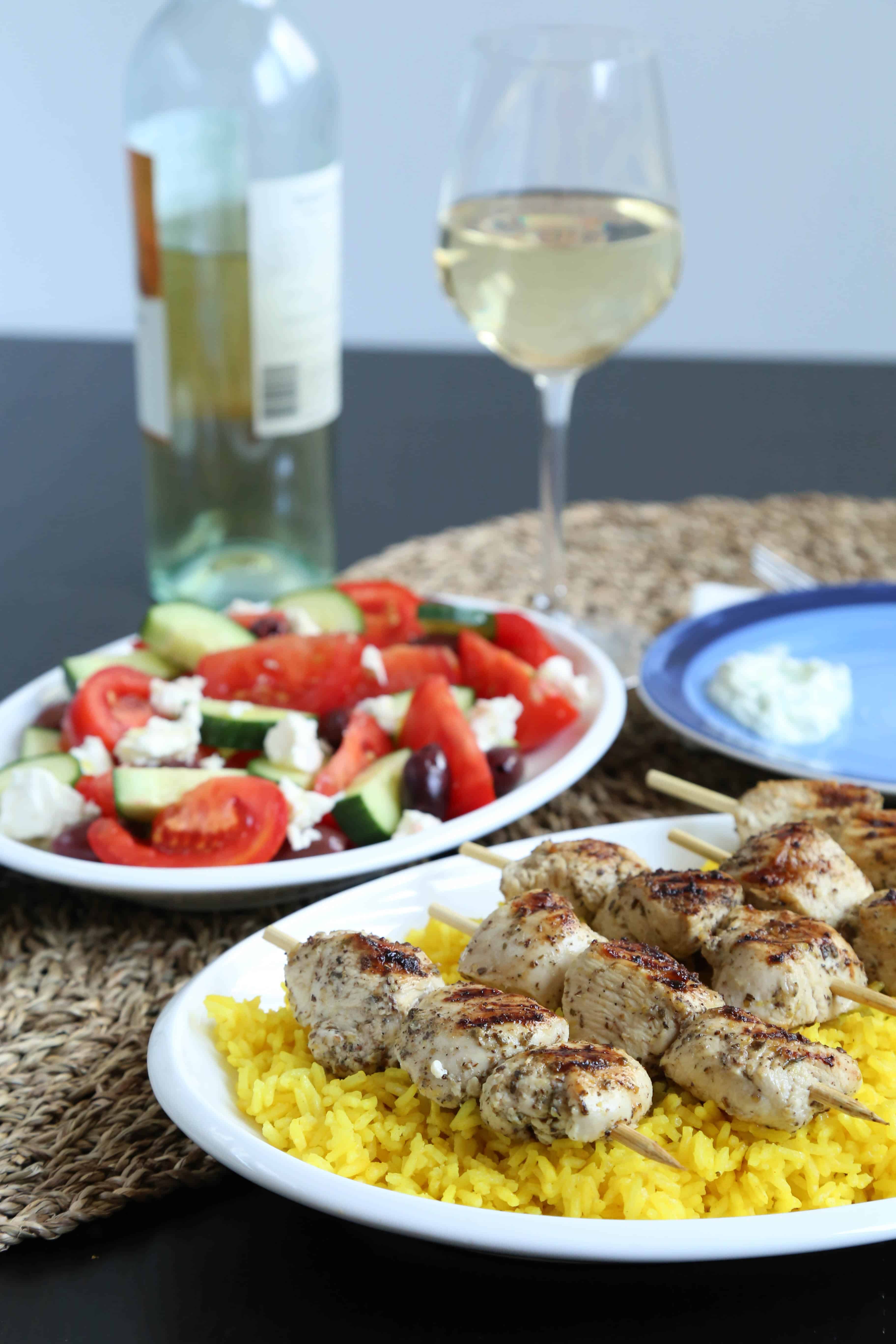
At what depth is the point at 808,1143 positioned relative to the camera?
4.08 feet

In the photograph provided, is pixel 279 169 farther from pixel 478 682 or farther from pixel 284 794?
pixel 284 794

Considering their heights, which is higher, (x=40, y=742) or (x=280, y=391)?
(x=280, y=391)

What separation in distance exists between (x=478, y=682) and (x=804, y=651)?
0.54 m

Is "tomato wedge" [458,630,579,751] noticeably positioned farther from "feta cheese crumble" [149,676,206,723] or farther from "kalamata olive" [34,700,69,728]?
"kalamata olive" [34,700,69,728]

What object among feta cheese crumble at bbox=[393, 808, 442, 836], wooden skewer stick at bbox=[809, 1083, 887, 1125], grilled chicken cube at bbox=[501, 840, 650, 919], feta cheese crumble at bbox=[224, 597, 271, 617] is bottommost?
feta cheese crumble at bbox=[393, 808, 442, 836]

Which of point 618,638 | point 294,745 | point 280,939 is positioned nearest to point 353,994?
point 280,939

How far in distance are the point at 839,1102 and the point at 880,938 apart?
0.31 m

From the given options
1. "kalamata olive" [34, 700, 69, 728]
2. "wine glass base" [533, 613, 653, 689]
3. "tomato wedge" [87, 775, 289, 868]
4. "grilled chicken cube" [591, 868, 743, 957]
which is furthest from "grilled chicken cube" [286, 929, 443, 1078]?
"wine glass base" [533, 613, 653, 689]

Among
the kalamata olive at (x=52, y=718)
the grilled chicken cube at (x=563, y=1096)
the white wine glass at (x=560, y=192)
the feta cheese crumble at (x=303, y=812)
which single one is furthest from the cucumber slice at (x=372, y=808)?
the white wine glass at (x=560, y=192)

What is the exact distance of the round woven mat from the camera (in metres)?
1.35

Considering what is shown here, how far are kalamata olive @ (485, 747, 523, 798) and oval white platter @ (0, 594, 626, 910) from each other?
0.8 inches

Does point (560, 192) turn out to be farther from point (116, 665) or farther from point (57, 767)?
point (57, 767)

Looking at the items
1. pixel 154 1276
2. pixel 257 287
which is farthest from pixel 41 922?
pixel 257 287

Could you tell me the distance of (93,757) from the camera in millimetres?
1867
